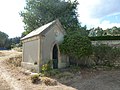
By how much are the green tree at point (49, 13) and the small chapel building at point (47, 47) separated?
42.1 ft

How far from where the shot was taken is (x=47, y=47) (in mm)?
17422

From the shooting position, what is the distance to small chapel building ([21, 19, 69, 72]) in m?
17.0

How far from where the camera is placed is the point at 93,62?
60.7 ft

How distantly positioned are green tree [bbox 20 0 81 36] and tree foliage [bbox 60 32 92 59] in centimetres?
1379

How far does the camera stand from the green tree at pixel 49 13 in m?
31.8

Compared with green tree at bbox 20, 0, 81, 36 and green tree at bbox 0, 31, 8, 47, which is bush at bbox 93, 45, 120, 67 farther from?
green tree at bbox 0, 31, 8, 47

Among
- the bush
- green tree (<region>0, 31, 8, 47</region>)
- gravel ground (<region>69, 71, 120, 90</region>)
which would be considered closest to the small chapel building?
the bush

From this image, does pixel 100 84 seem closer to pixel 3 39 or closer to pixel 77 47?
pixel 77 47

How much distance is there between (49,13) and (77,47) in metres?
16.2

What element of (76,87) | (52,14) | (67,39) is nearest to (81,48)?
(67,39)

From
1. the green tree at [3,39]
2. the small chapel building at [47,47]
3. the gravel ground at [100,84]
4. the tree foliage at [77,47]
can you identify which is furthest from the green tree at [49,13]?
the green tree at [3,39]

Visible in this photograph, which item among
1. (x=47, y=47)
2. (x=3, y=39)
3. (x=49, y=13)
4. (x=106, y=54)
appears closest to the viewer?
(x=106, y=54)

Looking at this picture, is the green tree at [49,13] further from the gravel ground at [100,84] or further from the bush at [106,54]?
the gravel ground at [100,84]

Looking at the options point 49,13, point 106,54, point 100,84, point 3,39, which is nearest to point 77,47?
point 106,54
